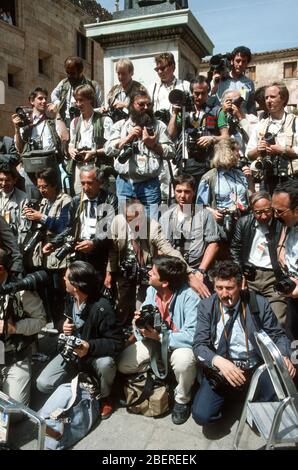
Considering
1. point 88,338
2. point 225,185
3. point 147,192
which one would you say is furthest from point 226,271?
point 147,192

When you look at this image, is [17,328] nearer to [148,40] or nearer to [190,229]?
[190,229]

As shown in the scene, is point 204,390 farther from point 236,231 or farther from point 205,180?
point 205,180

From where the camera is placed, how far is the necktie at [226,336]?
3.05 meters

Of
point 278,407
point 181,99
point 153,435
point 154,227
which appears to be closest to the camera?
point 278,407

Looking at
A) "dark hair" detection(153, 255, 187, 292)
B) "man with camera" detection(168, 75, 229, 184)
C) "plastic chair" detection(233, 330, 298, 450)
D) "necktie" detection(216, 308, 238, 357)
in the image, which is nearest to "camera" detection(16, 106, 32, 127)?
"man with camera" detection(168, 75, 229, 184)

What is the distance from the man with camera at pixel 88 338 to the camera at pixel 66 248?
1.53ft

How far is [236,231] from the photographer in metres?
3.76

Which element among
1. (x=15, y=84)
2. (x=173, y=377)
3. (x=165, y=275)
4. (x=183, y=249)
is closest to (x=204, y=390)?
(x=173, y=377)

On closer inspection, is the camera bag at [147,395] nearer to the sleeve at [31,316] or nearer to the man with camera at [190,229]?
the sleeve at [31,316]

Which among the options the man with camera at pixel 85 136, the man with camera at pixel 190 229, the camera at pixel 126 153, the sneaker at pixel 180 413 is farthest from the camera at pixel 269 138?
the sneaker at pixel 180 413

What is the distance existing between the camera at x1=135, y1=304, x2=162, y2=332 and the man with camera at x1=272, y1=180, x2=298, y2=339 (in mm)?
1050

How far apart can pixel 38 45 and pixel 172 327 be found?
68.4 ft

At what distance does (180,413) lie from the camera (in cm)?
311
